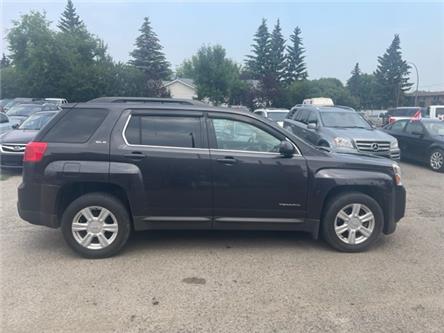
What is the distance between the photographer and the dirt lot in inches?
124

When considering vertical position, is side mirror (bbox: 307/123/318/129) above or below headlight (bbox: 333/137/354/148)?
above

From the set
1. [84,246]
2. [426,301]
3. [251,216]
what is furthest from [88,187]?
[426,301]

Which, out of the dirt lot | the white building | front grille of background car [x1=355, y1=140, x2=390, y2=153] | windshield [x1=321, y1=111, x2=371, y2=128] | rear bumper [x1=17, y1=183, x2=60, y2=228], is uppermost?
the white building

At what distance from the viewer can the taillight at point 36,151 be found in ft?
14.2

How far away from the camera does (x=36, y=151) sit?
4336 mm

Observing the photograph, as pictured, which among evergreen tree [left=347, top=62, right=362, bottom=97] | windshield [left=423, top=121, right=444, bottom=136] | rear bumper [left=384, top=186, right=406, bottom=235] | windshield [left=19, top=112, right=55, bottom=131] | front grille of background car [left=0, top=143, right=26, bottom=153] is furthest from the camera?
evergreen tree [left=347, top=62, right=362, bottom=97]

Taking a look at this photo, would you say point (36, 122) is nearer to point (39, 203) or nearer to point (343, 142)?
point (39, 203)

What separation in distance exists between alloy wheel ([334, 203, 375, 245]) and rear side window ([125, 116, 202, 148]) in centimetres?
200

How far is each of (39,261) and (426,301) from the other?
4151mm

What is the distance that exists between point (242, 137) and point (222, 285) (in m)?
1.79

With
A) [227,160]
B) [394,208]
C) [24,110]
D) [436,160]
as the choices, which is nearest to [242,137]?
[227,160]

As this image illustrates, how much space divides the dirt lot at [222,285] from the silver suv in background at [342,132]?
439 cm

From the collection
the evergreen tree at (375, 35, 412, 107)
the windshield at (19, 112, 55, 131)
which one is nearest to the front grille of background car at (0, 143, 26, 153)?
the windshield at (19, 112, 55, 131)

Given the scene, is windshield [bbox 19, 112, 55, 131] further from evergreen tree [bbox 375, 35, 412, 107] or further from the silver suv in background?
evergreen tree [bbox 375, 35, 412, 107]
